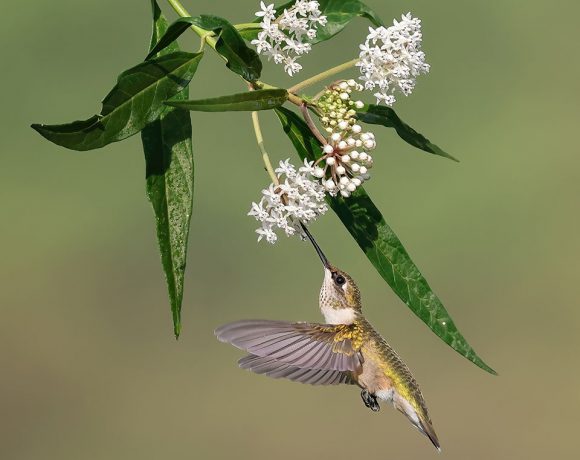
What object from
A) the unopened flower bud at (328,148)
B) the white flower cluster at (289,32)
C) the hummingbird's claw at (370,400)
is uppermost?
the white flower cluster at (289,32)

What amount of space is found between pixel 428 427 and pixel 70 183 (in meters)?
5.11

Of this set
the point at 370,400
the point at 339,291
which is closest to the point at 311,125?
the point at 339,291

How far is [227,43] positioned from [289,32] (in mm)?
217

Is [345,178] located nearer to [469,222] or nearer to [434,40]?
[469,222]

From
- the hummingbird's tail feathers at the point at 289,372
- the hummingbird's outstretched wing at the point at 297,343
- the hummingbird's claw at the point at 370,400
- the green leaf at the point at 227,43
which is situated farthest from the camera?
the hummingbird's claw at the point at 370,400

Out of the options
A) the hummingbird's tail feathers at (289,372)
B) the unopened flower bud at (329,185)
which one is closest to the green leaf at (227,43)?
the unopened flower bud at (329,185)

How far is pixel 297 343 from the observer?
6.59 ft

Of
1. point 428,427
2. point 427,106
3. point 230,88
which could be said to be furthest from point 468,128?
point 428,427

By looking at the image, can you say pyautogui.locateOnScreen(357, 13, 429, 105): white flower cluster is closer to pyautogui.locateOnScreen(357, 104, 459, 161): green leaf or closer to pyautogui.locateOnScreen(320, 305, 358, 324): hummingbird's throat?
pyautogui.locateOnScreen(357, 104, 459, 161): green leaf

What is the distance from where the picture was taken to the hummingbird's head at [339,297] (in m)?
2.20

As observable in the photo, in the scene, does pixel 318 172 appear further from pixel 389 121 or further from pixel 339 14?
pixel 339 14

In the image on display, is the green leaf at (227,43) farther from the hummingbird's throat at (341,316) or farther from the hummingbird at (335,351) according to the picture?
the hummingbird's throat at (341,316)

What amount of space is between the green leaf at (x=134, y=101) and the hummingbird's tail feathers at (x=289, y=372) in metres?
0.61

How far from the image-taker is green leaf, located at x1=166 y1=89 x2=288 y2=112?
1.41 m
